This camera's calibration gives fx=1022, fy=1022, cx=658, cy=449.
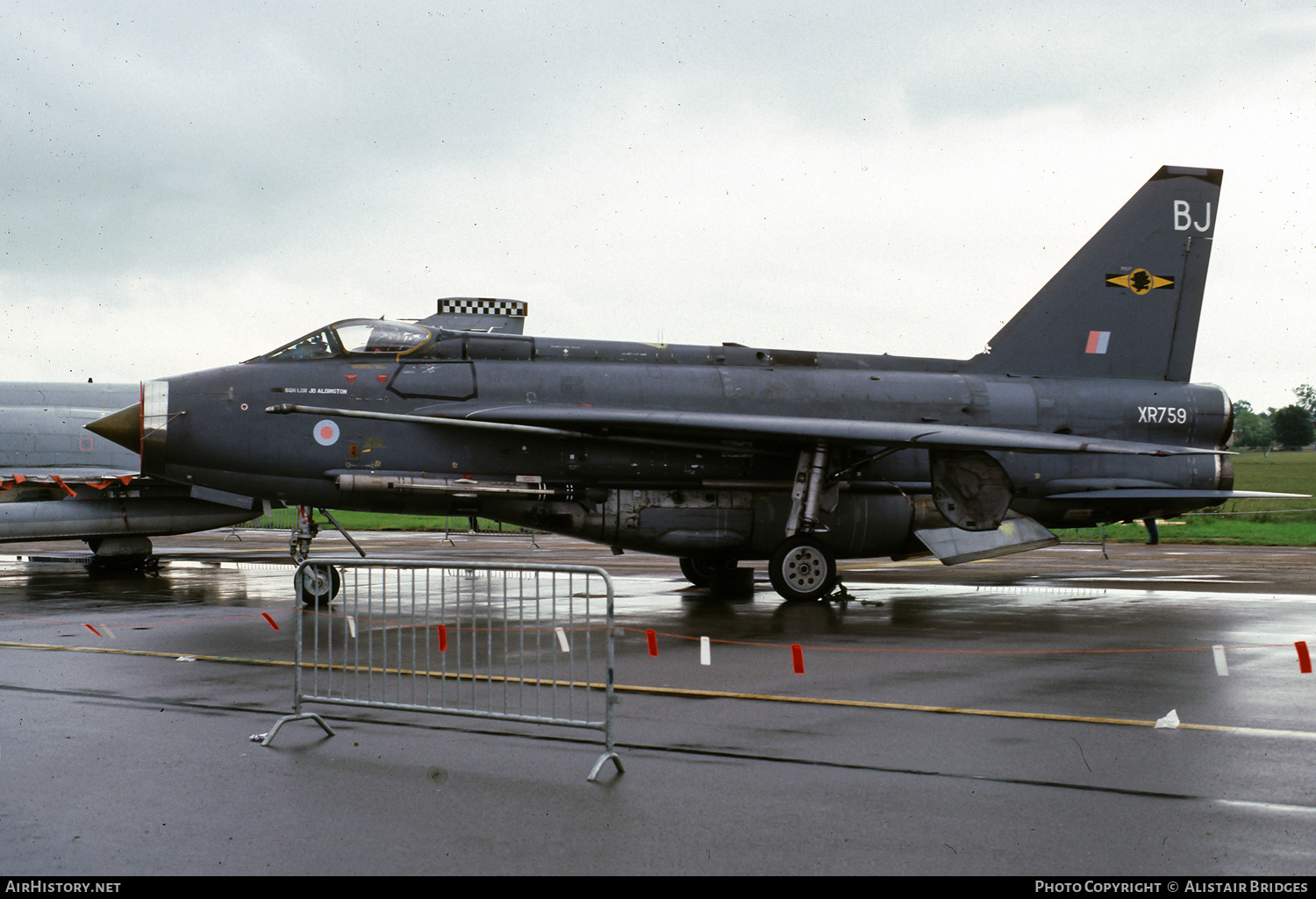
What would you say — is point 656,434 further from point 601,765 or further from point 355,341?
point 601,765

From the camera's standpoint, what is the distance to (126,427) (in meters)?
12.3

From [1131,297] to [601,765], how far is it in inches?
525

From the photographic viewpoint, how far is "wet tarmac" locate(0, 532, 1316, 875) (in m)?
4.01

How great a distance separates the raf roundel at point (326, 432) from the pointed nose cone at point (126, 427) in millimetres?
2054

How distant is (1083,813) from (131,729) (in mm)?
5208

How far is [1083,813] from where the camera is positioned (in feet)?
14.8

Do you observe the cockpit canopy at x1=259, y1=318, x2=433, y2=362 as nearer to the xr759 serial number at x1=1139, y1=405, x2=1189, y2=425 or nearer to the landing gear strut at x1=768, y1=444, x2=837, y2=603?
the landing gear strut at x1=768, y1=444, x2=837, y2=603

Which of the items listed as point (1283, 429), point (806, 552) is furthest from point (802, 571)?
point (1283, 429)

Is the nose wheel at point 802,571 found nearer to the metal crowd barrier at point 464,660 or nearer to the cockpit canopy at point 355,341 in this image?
the metal crowd barrier at point 464,660

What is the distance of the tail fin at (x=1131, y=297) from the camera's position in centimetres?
1548

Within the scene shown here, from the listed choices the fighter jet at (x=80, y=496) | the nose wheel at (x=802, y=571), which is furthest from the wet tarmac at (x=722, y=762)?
the fighter jet at (x=80, y=496)

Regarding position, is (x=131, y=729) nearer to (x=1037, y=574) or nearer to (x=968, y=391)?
(x=968, y=391)

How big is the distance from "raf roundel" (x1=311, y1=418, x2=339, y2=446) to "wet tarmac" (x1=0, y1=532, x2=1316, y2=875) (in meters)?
2.51
